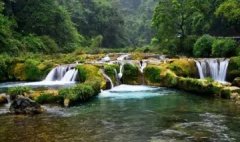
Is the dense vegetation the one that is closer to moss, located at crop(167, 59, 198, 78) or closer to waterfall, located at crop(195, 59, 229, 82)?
waterfall, located at crop(195, 59, 229, 82)

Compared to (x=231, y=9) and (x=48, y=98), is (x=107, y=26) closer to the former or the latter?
(x=231, y=9)

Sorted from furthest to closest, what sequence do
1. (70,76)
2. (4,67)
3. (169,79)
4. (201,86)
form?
(4,67) < (70,76) < (169,79) < (201,86)

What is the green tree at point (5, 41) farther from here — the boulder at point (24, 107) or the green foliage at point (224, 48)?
the boulder at point (24, 107)

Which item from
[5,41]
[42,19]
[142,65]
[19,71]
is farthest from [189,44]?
[42,19]

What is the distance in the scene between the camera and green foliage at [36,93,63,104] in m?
25.8

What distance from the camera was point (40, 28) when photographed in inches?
2530

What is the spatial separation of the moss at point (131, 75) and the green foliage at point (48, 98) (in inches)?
453

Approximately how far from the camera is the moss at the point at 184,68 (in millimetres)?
37031

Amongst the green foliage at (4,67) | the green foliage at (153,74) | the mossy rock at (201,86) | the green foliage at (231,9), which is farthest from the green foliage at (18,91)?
the green foliage at (231,9)

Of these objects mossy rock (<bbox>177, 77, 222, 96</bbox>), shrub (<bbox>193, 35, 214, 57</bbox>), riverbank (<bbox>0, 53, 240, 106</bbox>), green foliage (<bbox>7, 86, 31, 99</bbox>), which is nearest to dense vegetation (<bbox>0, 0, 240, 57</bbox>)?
shrub (<bbox>193, 35, 214, 57</bbox>)

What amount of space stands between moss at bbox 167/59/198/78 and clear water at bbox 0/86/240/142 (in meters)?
9.04

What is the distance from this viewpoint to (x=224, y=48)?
1719 inches

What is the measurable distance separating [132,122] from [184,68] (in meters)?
17.8

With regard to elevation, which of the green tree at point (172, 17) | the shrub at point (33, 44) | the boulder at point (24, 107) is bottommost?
the boulder at point (24, 107)
